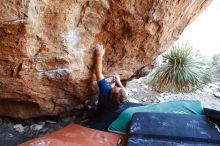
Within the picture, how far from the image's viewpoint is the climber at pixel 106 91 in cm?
391

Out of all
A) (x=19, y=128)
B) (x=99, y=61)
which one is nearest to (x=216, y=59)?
(x=99, y=61)

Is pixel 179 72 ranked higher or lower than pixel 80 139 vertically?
higher

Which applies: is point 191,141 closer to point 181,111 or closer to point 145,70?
point 181,111

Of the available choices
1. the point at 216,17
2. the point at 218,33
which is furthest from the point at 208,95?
the point at 216,17

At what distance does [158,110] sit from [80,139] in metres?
1.18

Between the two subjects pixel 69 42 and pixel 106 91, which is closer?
pixel 69 42

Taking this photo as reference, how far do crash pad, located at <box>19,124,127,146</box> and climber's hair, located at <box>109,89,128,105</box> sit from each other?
561 millimetres

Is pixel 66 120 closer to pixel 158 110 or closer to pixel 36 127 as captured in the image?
pixel 36 127

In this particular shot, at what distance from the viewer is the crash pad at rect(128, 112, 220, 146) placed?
3227mm

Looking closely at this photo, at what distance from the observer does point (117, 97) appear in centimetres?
402

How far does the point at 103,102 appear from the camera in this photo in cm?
423

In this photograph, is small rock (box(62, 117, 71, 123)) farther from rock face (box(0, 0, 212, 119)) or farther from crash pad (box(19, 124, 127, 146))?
crash pad (box(19, 124, 127, 146))

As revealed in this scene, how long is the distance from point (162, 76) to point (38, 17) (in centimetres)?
566

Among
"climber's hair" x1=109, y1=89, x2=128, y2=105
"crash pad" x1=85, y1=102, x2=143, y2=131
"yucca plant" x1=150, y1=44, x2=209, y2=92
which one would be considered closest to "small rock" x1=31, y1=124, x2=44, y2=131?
"crash pad" x1=85, y1=102, x2=143, y2=131
